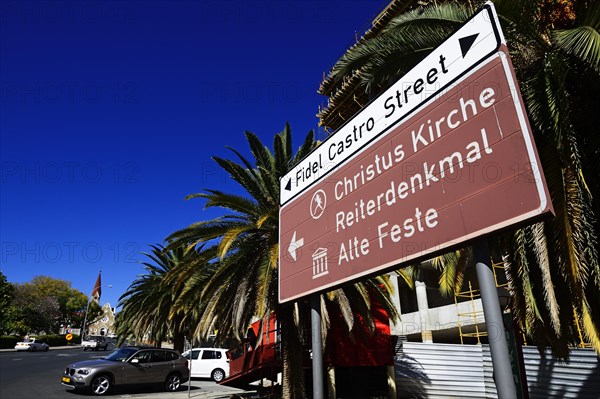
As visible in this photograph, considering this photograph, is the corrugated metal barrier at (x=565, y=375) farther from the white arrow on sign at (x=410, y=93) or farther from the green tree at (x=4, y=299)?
the green tree at (x=4, y=299)

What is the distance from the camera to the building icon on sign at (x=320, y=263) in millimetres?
3557

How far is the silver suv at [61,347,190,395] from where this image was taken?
13555 mm

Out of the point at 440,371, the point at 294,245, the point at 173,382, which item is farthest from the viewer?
the point at 173,382

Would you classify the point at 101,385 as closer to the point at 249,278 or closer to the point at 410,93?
the point at 249,278

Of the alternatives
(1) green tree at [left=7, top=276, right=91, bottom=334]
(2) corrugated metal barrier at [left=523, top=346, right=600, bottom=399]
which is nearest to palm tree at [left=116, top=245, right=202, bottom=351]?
(2) corrugated metal barrier at [left=523, top=346, right=600, bottom=399]

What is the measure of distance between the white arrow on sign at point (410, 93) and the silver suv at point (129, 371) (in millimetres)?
13387

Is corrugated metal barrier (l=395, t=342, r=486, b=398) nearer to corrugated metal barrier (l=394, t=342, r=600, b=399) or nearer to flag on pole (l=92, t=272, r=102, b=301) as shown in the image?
corrugated metal barrier (l=394, t=342, r=600, b=399)

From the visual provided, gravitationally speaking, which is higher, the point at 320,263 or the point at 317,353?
the point at 320,263

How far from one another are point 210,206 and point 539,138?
821cm

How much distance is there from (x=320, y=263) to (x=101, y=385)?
45.3 ft

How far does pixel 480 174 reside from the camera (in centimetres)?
234

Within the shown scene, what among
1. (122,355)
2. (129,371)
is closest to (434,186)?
(129,371)

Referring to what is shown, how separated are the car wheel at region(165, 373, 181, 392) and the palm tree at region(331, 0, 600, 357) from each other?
14001 mm

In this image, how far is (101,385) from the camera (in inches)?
539
